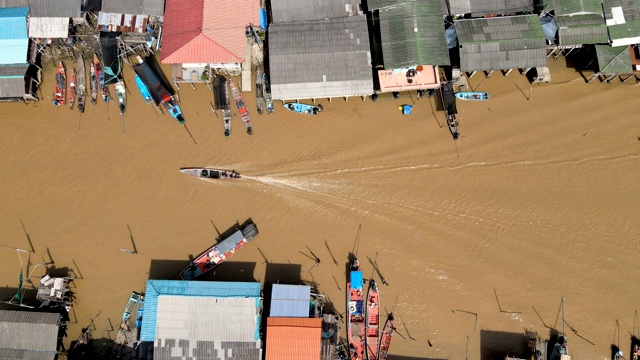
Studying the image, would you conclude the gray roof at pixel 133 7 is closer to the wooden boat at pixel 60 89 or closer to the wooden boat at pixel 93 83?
the wooden boat at pixel 93 83

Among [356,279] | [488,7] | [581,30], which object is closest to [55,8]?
[356,279]

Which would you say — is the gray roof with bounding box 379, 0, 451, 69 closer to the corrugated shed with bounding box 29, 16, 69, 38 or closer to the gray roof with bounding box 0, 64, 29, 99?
the corrugated shed with bounding box 29, 16, 69, 38

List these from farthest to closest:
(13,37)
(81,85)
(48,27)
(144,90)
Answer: (81,85) → (144,90) → (48,27) → (13,37)

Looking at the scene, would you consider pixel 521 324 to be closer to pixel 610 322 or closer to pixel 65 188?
pixel 610 322

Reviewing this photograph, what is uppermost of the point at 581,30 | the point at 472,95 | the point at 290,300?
the point at 581,30

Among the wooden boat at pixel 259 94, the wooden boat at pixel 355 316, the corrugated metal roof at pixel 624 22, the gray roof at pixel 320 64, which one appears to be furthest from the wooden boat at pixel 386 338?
the corrugated metal roof at pixel 624 22

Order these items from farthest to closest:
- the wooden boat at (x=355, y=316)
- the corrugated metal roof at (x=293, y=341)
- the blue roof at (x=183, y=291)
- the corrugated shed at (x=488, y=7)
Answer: the corrugated shed at (x=488, y=7) < the wooden boat at (x=355, y=316) < the blue roof at (x=183, y=291) < the corrugated metal roof at (x=293, y=341)

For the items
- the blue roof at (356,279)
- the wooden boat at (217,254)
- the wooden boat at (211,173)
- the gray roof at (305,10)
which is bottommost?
the blue roof at (356,279)

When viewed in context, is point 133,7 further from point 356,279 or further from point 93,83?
point 356,279
